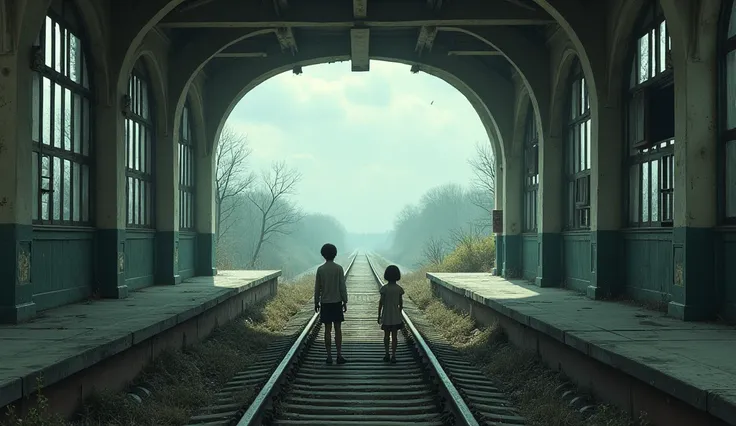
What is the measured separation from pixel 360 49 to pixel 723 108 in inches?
395

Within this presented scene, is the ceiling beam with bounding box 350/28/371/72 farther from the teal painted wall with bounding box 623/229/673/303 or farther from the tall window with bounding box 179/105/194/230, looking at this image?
the teal painted wall with bounding box 623/229/673/303

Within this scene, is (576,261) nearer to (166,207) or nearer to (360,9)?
(360,9)

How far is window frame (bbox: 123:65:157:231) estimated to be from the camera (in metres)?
16.0

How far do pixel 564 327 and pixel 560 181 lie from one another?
27.2 ft

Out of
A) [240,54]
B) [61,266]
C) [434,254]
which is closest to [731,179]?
[61,266]

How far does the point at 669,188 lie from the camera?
12141 mm

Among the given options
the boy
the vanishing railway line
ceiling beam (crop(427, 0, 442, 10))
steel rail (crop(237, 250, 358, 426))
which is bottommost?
the vanishing railway line

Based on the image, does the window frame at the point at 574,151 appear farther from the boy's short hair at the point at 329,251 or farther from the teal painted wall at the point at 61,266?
the teal painted wall at the point at 61,266

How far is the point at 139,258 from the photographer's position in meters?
16.7

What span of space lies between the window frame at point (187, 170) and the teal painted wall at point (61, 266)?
601 centimetres

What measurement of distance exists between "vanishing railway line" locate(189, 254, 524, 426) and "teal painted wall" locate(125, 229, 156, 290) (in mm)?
4272

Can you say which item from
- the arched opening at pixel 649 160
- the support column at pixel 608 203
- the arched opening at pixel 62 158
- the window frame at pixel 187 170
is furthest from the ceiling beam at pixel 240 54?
the arched opening at pixel 649 160

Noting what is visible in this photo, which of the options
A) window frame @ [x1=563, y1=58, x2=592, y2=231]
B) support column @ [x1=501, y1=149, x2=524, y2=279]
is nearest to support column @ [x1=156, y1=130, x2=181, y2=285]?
support column @ [x1=501, y1=149, x2=524, y2=279]

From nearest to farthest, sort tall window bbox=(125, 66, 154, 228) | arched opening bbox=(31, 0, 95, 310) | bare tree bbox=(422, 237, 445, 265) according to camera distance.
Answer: arched opening bbox=(31, 0, 95, 310) < tall window bbox=(125, 66, 154, 228) < bare tree bbox=(422, 237, 445, 265)
